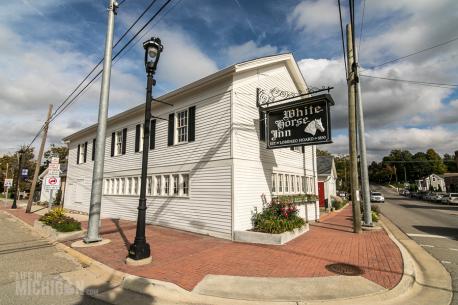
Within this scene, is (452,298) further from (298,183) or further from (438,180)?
(438,180)

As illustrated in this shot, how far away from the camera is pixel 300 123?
35.2ft

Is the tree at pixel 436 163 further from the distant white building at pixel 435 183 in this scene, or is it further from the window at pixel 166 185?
the window at pixel 166 185

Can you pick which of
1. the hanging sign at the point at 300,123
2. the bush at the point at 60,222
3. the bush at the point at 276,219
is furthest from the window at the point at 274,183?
the bush at the point at 60,222

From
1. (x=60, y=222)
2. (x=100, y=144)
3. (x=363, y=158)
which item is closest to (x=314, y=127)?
(x=363, y=158)

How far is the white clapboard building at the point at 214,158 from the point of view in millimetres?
10984

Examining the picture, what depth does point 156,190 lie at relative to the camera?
14.0 metres

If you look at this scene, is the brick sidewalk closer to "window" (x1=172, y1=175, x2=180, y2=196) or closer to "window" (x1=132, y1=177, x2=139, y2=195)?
"window" (x1=172, y1=175, x2=180, y2=196)

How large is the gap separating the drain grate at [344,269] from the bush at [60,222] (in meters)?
10.0

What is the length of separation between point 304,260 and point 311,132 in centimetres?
476

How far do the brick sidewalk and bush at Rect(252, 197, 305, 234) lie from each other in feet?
2.14

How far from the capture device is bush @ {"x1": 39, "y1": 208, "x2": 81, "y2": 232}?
11.2 meters

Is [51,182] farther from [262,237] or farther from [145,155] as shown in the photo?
[262,237]

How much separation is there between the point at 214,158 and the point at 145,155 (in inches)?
166

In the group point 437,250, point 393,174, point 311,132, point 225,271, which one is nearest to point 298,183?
point 311,132
